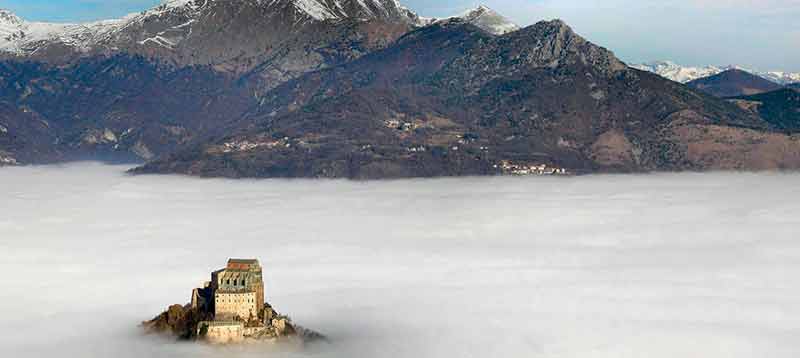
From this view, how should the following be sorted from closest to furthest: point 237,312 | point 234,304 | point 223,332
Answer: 1. point 223,332
2. point 234,304
3. point 237,312

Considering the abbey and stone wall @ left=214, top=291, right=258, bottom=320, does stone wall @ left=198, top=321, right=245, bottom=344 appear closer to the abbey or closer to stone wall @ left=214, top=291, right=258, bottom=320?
the abbey

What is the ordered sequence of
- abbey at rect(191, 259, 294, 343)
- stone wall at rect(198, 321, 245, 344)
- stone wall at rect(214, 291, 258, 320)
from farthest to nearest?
stone wall at rect(214, 291, 258, 320) → abbey at rect(191, 259, 294, 343) → stone wall at rect(198, 321, 245, 344)

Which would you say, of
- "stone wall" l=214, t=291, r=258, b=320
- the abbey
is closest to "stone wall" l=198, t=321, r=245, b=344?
the abbey

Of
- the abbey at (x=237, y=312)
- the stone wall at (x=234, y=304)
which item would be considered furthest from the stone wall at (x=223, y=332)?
the stone wall at (x=234, y=304)

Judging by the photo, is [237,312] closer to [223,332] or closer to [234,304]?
[234,304]

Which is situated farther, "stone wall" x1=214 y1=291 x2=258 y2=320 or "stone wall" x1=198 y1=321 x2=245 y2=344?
"stone wall" x1=214 y1=291 x2=258 y2=320

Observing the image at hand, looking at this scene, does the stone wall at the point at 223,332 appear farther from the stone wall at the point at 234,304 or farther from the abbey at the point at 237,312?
the stone wall at the point at 234,304

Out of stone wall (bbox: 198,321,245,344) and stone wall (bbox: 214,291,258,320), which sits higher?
stone wall (bbox: 214,291,258,320)

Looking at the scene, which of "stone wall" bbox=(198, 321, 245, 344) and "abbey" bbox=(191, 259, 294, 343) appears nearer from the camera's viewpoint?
"stone wall" bbox=(198, 321, 245, 344)

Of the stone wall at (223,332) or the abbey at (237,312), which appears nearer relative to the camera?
the stone wall at (223,332)

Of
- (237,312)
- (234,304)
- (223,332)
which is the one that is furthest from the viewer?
(237,312)

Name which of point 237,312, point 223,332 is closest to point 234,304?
point 237,312

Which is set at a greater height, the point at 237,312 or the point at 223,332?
the point at 237,312

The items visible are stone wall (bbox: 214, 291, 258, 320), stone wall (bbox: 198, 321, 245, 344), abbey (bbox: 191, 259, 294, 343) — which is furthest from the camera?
stone wall (bbox: 214, 291, 258, 320)
